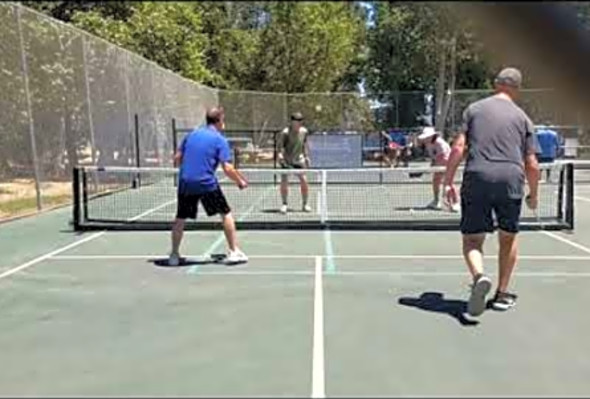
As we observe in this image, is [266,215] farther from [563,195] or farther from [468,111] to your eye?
[468,111]

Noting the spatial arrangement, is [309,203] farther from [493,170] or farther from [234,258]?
[493,170]

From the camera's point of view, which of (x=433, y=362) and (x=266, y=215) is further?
(x=266, y=215)

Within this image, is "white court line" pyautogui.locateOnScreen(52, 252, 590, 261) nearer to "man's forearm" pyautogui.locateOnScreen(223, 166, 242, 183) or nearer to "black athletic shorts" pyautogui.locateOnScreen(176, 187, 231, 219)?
"black athletic shorts" pyautogui.locateOnScreen(176, 187, 231, 219)

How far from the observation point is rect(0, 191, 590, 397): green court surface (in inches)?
211

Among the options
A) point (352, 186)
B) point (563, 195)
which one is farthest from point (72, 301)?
point (352, 186)

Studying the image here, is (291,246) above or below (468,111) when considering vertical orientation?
below

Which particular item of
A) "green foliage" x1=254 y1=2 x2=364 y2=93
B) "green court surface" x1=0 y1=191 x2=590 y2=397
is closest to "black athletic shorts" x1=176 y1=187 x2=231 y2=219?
"green court surface" x1=0 y1=191 x2=590 y2=397

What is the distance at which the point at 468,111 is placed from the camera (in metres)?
7.33

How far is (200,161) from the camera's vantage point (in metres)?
9.77

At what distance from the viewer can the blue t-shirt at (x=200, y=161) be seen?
976 centimetres

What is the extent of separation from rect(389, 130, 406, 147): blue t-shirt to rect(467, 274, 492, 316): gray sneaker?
24.2m

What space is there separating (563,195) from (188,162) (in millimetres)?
6949

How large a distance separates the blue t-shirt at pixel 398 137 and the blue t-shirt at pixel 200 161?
2172 centimetres

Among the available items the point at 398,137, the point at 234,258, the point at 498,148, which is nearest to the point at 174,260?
the point at 234,258
